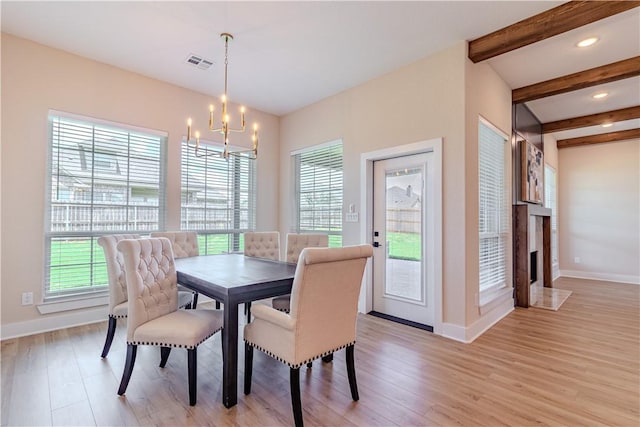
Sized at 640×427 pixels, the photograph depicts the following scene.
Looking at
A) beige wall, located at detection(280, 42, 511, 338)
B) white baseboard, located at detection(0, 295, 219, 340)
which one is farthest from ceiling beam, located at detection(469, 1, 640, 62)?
white baseboard, located at detection(0, 295, 219, 340)

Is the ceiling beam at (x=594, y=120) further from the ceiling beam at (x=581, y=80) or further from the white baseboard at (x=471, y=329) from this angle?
the white baseboard at (x=471, y=329)

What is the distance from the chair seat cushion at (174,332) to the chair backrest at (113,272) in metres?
0.73

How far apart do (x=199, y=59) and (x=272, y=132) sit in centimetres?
197

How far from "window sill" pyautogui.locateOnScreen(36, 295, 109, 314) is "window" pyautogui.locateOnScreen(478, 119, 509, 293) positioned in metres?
4.47

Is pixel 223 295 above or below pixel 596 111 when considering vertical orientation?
below

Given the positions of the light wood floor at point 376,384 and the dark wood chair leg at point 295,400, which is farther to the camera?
the light wood floor at point 376,384

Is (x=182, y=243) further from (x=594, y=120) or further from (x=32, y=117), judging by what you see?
(x=594, y=120)

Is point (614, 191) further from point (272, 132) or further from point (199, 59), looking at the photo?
point (199, 59)

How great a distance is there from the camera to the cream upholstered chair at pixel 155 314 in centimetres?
200

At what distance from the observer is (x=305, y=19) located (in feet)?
9.16

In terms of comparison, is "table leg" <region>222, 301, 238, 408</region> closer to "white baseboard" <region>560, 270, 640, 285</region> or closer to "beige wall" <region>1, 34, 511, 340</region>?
"beige wall" <region>1, 34, 511, 340</region>

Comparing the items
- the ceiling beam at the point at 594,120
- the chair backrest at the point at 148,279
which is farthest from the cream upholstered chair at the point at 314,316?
the ceiling beam at the point at 594,120

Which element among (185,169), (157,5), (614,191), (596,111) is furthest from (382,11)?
(614,191)

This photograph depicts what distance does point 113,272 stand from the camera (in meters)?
2.56
